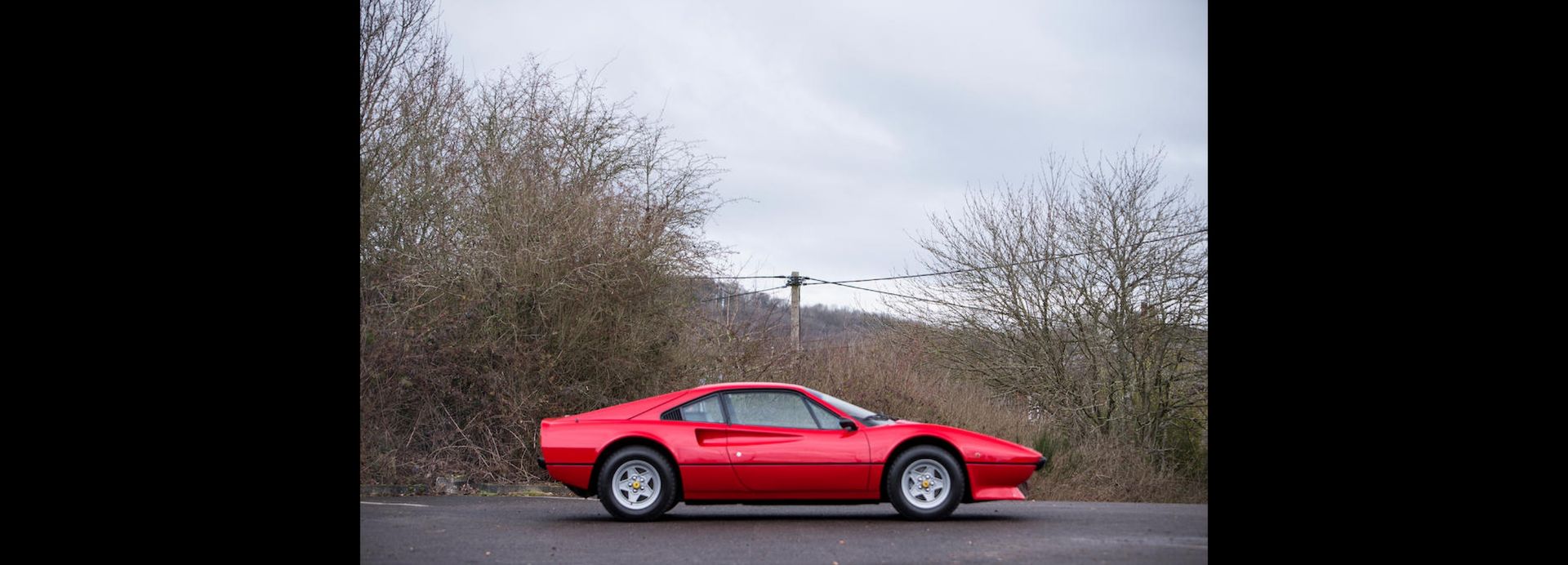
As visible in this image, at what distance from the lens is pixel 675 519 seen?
31.6 feet

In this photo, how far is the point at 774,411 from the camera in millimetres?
9266

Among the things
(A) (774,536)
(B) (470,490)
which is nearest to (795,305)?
(B) (470,490)

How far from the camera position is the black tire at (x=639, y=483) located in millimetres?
9047

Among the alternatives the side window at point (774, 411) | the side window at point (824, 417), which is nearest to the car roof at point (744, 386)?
the side window at point (774, 411)

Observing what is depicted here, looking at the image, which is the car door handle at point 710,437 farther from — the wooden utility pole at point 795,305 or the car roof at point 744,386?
the wooden utility pole at point 795,305

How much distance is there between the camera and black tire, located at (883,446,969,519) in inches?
353

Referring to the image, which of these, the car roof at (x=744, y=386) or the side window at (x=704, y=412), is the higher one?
the car roof at (x=744, y=386)

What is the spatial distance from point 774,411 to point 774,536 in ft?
3.77

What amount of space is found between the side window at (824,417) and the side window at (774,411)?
3 cm

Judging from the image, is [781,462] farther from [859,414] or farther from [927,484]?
[927,484]

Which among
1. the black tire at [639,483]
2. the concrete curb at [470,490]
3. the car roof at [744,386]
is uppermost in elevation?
the car roof at [744,386]

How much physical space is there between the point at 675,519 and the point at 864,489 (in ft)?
5.54
